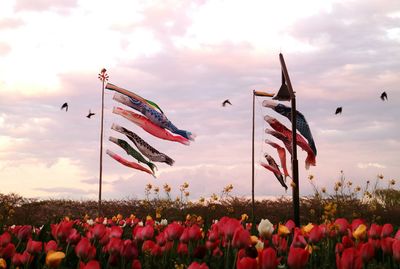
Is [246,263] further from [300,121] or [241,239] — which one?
[300,121]

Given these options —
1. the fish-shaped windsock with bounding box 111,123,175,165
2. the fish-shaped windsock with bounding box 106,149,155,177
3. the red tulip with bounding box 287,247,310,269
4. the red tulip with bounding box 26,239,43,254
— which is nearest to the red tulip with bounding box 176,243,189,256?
the red tulip with bounding box 26,239,43,254

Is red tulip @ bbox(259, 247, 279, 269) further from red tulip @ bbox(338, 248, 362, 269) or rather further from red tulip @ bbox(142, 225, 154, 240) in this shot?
red tulip @ bbox(142, 225, 154, 240)

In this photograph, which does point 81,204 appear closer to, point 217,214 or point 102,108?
point 102,108

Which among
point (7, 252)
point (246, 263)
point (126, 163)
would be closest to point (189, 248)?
point (7, 252)

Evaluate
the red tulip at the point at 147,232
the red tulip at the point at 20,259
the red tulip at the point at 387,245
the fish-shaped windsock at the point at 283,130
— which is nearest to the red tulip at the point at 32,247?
the red tulip at the point at 20,259

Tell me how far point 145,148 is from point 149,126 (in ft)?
2.37

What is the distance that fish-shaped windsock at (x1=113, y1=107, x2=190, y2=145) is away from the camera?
1730cm

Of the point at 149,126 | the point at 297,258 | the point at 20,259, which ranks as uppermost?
the point at 149,126

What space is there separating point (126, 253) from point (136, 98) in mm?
14089

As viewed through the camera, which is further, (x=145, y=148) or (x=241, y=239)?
(x=145, y=148)

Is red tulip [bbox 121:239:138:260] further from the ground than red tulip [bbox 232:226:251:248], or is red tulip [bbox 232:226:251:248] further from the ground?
red tulip [bbox 232:226:251:248]

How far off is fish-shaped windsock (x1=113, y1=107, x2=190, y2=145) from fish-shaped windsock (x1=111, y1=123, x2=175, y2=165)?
0.39 metres

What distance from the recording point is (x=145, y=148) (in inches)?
679

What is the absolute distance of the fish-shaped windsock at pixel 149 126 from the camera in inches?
681
